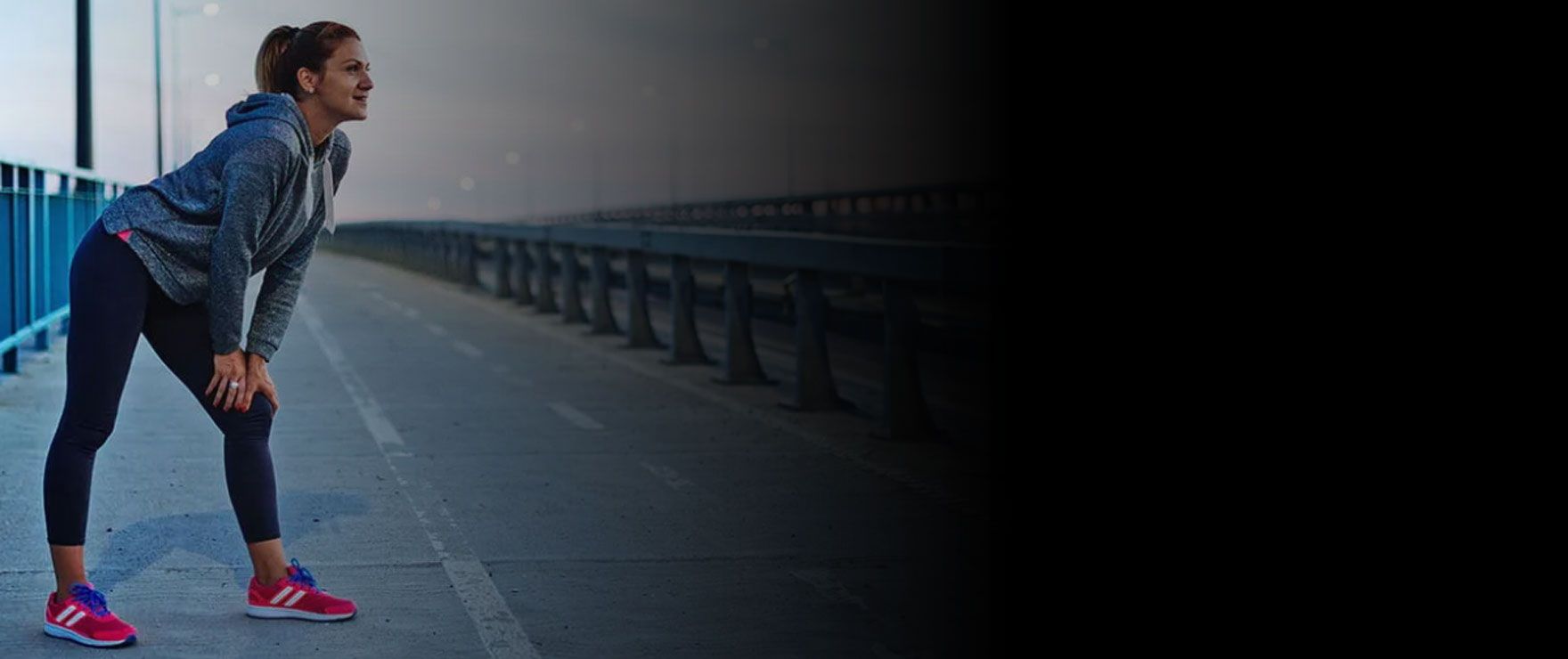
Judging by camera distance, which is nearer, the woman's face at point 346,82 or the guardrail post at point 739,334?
the woman's face at point 346,82

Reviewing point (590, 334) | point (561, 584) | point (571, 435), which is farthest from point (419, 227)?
point (561, 584)

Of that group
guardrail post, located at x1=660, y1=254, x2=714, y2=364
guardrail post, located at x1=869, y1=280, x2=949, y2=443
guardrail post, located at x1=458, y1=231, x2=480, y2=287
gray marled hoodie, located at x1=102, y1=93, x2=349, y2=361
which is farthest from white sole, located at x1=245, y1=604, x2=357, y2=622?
guardrail post, located at x1=458, y1=231, x2=480, y2=287

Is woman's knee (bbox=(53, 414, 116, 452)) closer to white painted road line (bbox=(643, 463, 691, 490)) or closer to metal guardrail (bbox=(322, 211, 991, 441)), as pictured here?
white painted road line (bbox=(643, 463, 691, 490))

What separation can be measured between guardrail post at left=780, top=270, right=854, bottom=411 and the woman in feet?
21.8

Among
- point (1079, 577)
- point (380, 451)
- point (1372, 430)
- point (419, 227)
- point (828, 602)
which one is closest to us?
point (1372, 430)

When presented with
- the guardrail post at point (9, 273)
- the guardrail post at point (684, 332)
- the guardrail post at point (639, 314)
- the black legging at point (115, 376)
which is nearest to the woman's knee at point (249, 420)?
the black legging at point (115, 376)

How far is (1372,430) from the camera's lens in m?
5.49

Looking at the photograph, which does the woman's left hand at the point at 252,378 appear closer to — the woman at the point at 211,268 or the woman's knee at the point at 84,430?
the woman at the point at 211,268

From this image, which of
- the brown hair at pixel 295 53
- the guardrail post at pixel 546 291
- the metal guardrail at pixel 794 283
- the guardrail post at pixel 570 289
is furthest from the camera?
the guardrail post at pixel 546 291

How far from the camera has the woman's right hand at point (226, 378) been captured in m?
5.72

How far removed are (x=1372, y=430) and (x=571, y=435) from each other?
6233mm

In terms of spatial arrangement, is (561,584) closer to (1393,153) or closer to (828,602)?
(828,602)

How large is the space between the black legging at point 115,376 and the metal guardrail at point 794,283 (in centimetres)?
418

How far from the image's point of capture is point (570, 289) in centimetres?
2222
